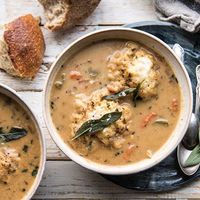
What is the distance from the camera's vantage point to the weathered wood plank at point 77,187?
2.74 meters

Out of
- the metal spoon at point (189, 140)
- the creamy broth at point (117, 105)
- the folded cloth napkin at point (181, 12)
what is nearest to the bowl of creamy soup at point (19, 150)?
the creamy broth at point (117, 105)

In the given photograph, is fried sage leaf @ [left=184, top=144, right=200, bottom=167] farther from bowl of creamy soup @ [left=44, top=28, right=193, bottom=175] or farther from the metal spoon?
bowl of creamy soup @ [left=44, top=28, right=193, bottom=175]

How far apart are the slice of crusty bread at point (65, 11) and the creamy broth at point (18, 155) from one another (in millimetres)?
472

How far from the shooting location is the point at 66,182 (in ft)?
9.02

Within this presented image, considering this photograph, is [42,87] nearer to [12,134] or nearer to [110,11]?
[12,134]

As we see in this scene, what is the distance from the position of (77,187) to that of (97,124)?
43 centimetres

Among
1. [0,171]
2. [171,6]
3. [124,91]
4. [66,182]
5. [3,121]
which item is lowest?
[66,182]

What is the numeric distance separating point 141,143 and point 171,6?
0.71 metres

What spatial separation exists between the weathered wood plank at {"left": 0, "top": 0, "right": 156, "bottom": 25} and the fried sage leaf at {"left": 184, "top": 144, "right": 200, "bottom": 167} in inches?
26.6

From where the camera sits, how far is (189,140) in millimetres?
2656

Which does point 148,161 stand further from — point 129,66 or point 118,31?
point 118,31

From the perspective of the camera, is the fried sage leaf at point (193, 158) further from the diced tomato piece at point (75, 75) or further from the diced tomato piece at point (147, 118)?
the diced tomato piece at point (75, 75)

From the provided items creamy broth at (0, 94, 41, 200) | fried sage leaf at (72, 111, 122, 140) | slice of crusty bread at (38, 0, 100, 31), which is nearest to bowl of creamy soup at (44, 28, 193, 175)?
fried sage leaf at (72, 111, 122, 140)

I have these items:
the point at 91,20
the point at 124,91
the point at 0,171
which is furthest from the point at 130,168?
the point at 91,20
